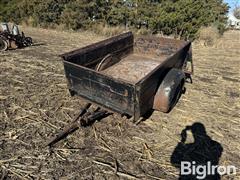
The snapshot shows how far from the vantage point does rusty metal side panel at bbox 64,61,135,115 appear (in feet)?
12.0

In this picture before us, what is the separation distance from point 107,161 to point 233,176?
1899 mm

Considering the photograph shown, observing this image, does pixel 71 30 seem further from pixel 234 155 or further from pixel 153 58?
pixel 234 155

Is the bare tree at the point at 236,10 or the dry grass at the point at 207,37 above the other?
the bare tree at the point at 236,10

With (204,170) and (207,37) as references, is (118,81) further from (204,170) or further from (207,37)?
(207,37)

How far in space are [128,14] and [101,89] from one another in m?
9.79

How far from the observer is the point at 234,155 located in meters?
3.88

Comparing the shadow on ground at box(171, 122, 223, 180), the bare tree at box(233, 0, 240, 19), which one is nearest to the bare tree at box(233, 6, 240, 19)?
the bare tree at box(233, 0, 240, 19)

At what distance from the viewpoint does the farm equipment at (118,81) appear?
369cm

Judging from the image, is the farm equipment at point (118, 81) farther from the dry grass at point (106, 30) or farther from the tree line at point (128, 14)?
the dry grass at point (106, 30)

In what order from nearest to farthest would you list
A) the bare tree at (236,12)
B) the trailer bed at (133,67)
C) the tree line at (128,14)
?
the trailer bed at (133,67) → the tree line at (128,14) → the bare tree at (236,12)

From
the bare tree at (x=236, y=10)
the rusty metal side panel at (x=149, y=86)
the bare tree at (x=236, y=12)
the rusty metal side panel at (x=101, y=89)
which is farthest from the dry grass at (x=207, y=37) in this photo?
the bare tree at (x=236, y=12)

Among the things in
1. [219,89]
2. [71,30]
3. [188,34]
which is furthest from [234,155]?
[71,30]

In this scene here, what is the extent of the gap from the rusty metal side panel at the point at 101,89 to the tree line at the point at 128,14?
28.1 feet

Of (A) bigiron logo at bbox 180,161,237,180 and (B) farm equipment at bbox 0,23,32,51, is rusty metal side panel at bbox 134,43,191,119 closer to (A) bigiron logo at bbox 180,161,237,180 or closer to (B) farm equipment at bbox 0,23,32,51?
(A) bigiron logo at bbox 180,161,237,180
